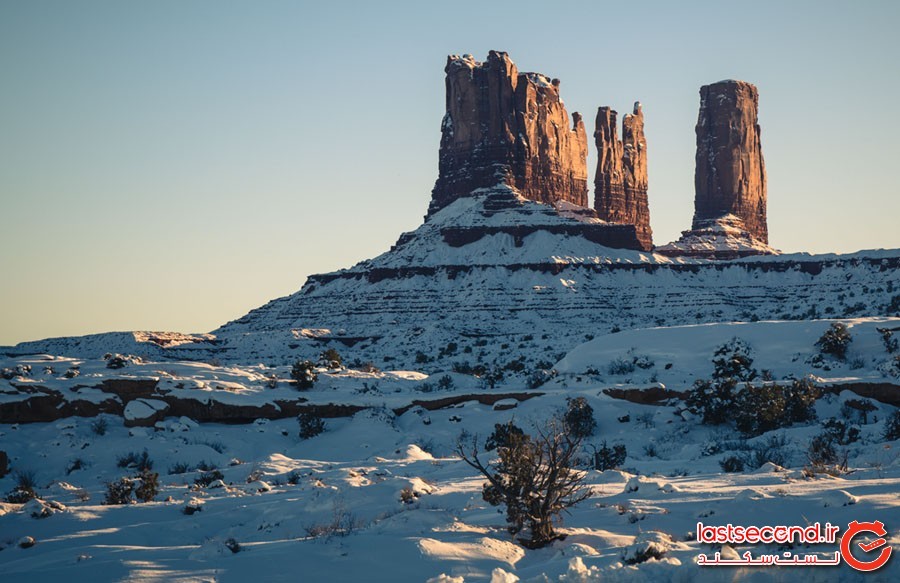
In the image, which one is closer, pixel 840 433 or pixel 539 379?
pixel 840 433

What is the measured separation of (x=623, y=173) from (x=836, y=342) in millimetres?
111915

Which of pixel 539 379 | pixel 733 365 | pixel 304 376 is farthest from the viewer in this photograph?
pixel 539 379

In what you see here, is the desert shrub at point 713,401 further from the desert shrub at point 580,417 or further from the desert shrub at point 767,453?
the desert shrub at point 767,453

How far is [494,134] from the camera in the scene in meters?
124

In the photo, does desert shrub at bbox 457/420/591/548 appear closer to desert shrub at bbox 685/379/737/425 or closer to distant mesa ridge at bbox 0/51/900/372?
desert shrub at bbox 685/379/737/425

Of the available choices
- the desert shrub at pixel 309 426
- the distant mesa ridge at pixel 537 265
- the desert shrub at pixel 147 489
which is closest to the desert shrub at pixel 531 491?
the desert shrub at pixel 147 489

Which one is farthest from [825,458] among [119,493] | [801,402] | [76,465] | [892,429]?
[76,465]

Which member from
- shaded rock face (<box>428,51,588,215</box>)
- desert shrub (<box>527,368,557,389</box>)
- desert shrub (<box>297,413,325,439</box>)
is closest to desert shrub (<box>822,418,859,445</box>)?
desert shrub (<box>527,368,557,389</box>)

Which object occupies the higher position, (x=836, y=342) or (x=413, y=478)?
(x=836, y=342)

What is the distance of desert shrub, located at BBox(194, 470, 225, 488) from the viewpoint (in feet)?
65.0

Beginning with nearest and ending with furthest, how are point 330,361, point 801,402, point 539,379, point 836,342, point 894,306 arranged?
point 801,402
point 836,342
point 539,379
point 330,361
point 894,306

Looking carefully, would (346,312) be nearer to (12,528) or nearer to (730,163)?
(730,163)

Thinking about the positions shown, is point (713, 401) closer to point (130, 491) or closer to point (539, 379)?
point (539, 379)

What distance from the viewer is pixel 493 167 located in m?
122
